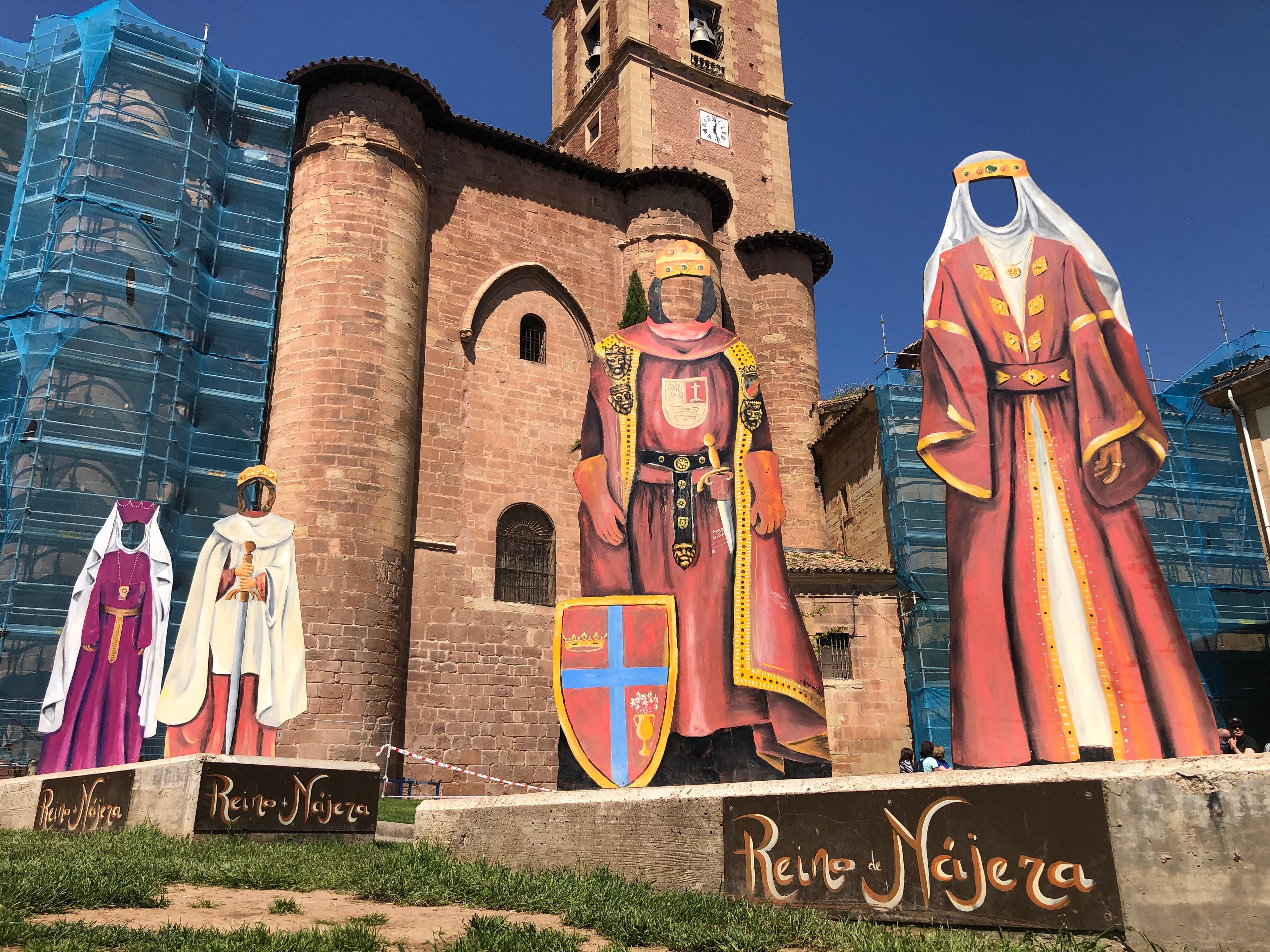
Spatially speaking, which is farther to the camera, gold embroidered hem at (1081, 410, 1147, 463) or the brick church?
the brick church

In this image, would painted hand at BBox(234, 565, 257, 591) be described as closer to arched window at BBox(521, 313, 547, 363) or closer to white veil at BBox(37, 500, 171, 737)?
white veil at BBox(37, 500, 171, 737)

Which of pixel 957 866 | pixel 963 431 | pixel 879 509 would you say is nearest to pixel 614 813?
pixel 957 866

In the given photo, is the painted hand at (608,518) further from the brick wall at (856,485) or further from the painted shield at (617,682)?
the brick wall at (856,485)

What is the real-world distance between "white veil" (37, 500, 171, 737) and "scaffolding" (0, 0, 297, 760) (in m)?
2.67

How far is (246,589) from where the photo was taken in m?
10.5

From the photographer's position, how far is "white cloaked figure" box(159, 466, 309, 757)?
33.6 ft

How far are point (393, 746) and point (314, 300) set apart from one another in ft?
25.4

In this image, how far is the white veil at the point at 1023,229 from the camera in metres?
7.93

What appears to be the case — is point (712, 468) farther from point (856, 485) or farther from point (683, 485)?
point (856, 485)

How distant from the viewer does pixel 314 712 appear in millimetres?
14211

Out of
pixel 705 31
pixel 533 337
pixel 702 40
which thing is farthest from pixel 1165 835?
pixel 705 31

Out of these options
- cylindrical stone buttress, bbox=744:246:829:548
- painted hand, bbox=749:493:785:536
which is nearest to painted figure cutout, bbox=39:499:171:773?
painted hand, bbox=749:493:785:536

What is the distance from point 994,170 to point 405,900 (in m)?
7.75

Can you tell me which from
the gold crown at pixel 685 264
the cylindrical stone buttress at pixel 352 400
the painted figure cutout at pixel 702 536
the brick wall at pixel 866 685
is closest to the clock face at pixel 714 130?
the cylindrical stone buttress at pixel 352 400
